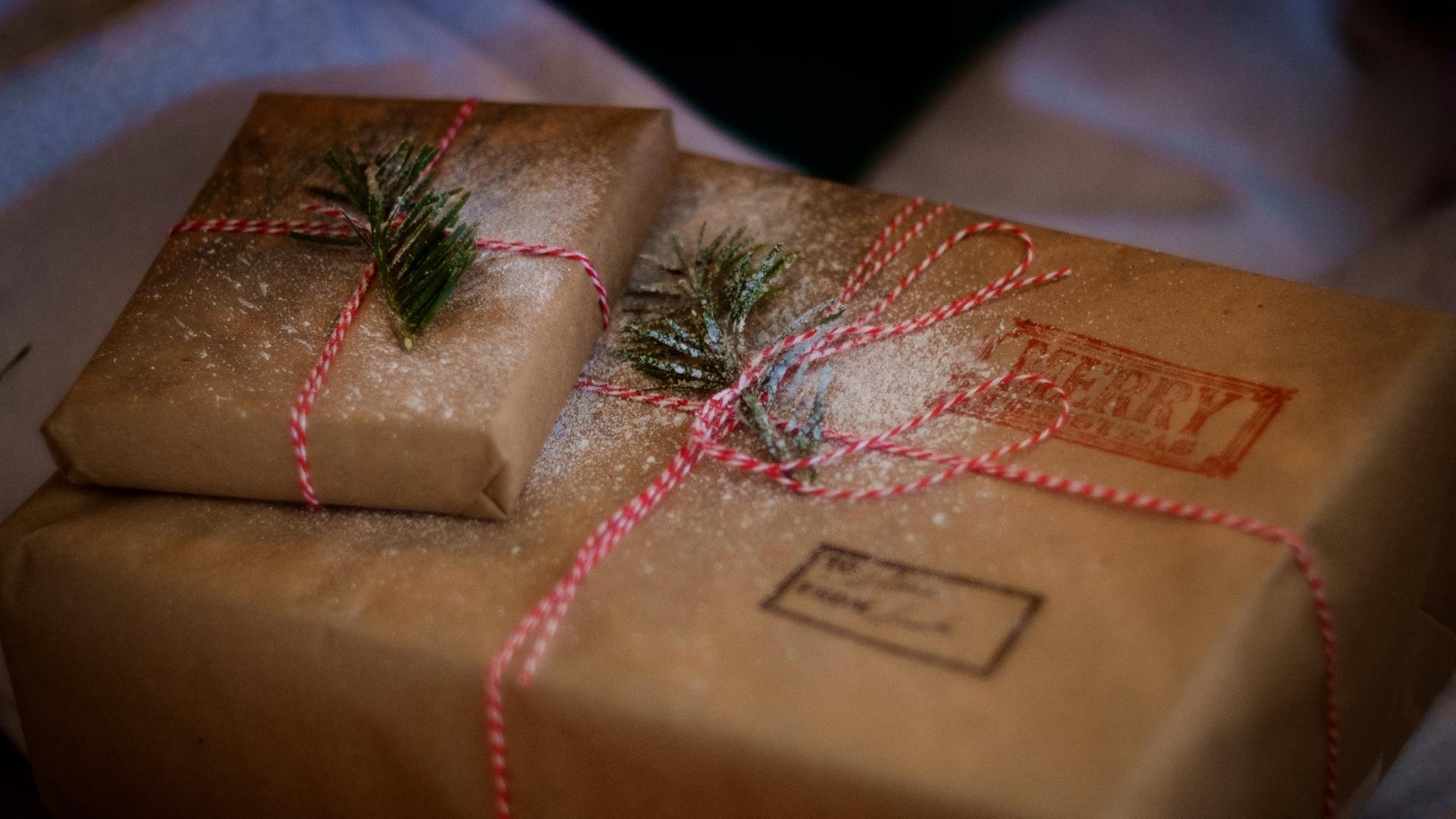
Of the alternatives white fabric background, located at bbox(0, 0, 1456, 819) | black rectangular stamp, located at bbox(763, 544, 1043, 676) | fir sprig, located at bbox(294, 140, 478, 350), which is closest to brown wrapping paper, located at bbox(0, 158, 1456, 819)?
black rectangular stamp, located at bbox(763, 544, 1043, 676)

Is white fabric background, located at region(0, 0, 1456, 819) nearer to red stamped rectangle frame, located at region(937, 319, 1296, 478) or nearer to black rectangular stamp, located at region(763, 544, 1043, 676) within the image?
red stamped rectangle frame, located at region(937, 319, 1296, 478)

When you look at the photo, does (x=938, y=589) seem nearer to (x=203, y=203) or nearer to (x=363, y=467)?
(x=363, y=467)

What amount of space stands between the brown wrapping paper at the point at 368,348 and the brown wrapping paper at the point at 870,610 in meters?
0.04

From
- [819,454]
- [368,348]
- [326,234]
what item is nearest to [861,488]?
[819,454]

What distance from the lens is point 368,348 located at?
0.89m

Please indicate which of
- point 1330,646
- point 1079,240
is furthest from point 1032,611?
point 1079,240

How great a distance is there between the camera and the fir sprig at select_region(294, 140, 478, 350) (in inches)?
35.5

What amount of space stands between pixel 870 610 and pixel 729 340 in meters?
0.27

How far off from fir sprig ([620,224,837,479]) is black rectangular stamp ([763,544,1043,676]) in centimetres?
11

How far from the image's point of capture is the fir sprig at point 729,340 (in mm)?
872

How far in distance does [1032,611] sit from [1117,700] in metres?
0.08

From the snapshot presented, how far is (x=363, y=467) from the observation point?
2.79ft

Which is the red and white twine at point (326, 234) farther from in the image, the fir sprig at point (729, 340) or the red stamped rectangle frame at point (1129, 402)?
the red stamped rectangle frame at point (1129, 402)

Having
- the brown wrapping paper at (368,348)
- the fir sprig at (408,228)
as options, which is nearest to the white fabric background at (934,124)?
the brown wrapping paper at (368,348)
